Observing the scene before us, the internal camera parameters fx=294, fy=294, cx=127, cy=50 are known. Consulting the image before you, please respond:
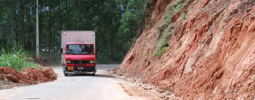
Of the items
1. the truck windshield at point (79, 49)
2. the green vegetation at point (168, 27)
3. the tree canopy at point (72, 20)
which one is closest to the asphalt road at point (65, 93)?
the green vegetation at point (168, 27)

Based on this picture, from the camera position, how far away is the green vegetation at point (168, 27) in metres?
18.3

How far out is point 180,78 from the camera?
12.2 meters

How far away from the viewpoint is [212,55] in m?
10.2

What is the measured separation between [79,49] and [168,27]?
23.1ft

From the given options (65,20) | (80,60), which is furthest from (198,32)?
(65,20)

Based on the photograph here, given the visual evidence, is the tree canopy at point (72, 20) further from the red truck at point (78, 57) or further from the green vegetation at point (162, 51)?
the green vegetation at point (162, 51)

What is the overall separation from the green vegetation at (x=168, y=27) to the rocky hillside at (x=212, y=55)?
3.5 inches

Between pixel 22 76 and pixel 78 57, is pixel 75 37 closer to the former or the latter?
pixel 78 57

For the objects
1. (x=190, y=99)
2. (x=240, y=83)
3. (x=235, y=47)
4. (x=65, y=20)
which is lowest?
(x=190, y=99)

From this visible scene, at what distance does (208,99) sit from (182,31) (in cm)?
834

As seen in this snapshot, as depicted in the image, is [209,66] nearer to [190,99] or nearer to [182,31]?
[190,99]

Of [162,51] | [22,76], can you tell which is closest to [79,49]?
[162,51]

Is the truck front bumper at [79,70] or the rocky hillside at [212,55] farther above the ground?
the rocky hillside at [212,55]

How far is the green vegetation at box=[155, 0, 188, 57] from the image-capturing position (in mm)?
18267
